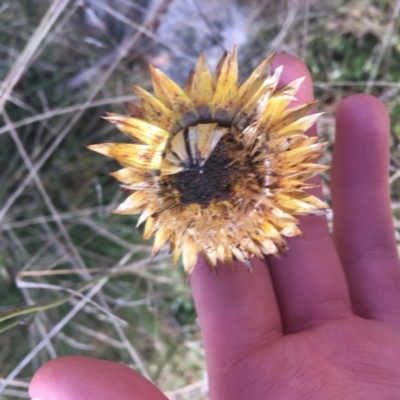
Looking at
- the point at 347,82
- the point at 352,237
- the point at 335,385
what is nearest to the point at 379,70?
the point at 347,82

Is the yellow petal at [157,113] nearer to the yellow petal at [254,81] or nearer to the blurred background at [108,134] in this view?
the yellow petal at [254,81]

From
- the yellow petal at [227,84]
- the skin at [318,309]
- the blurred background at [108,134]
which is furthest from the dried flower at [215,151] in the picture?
the blurred background at [108,134]

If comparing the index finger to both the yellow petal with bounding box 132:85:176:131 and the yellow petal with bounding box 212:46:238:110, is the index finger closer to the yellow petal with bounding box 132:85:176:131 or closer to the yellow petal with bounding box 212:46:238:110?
the yellow petal with bounding box 212:46:238:110

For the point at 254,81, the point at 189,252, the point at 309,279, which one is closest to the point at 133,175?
the point at 189,252

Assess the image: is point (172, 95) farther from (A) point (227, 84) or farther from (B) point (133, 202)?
(B) point (133, 202)

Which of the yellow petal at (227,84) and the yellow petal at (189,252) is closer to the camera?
the yellow petal at (227,84)

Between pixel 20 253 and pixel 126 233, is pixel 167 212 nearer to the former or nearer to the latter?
pixel 126 233
